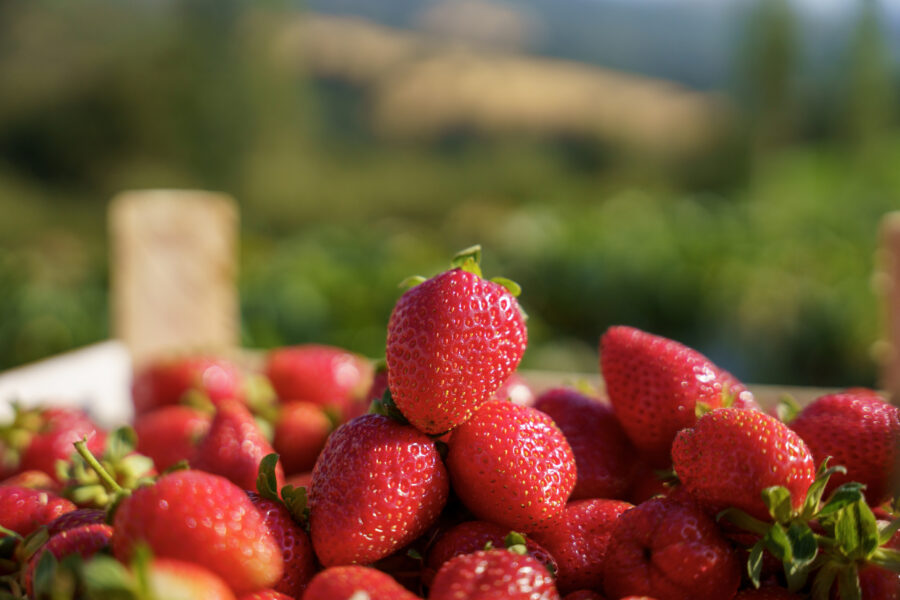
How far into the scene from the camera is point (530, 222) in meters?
4.25

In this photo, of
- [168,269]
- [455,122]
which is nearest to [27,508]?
[168,269]

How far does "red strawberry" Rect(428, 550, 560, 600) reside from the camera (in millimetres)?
672

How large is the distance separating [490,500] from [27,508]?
48 cm

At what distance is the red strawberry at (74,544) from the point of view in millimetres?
730

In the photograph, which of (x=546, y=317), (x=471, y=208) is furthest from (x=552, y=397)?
(x=471, y=208)

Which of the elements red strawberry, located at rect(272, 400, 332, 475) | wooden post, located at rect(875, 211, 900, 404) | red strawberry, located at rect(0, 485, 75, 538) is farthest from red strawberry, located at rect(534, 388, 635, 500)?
wooden post, located at rect(875, 211, 900, 404)

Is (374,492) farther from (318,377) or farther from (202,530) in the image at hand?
(318,377)

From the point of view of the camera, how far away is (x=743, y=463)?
76 cm

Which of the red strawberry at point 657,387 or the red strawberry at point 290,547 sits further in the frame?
the red strawberry at point 657,387

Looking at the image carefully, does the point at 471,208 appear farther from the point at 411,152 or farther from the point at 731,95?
the point at 731,95

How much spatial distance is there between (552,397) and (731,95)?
6.84 metres

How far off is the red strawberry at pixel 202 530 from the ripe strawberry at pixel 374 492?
5cm

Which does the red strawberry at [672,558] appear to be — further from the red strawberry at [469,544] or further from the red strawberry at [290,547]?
the red strawberry at [290,547]

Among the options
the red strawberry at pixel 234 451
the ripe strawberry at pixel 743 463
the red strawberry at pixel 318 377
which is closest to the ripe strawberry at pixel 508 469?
the ripe strawberry at pixel 743 463
